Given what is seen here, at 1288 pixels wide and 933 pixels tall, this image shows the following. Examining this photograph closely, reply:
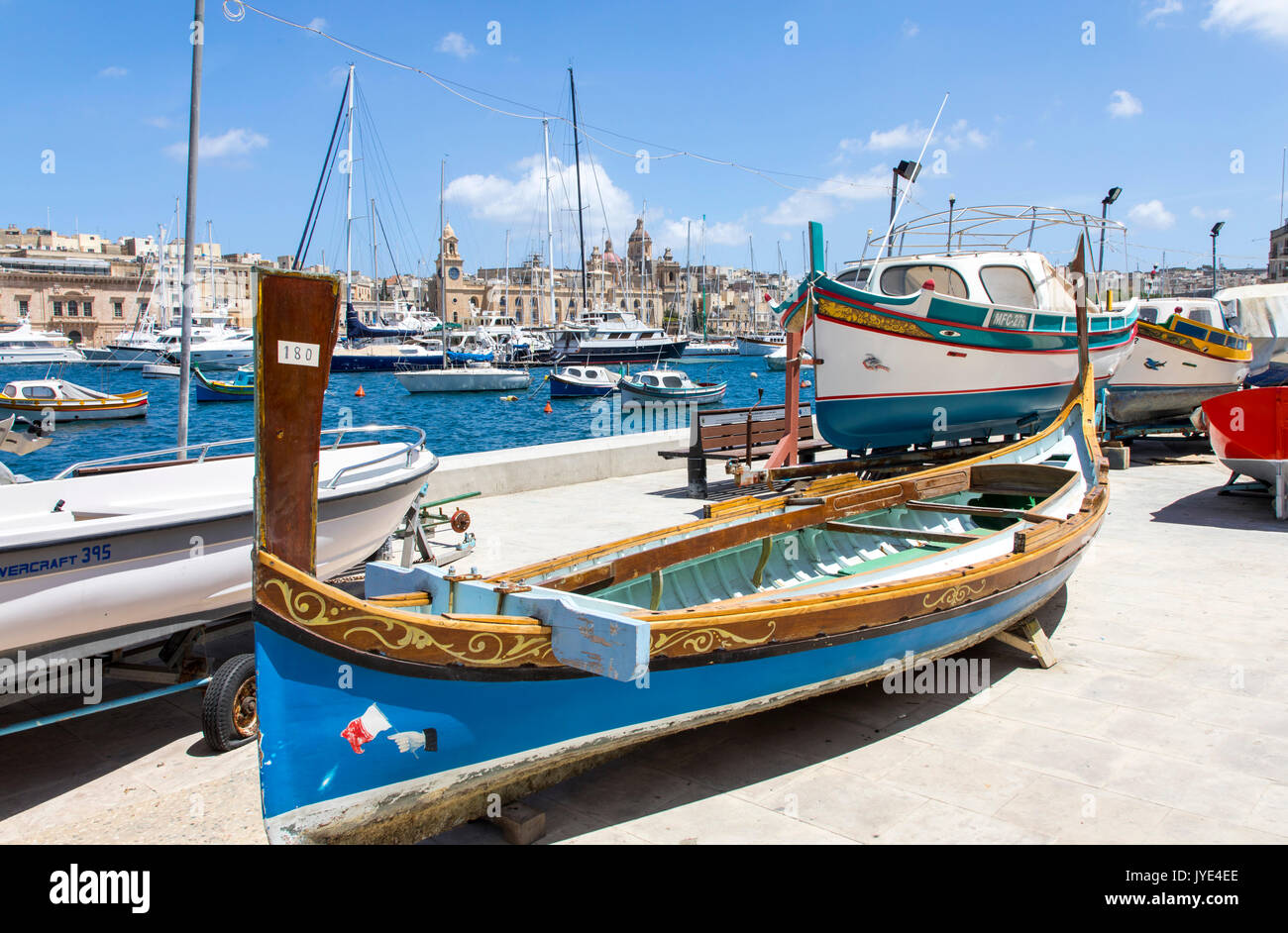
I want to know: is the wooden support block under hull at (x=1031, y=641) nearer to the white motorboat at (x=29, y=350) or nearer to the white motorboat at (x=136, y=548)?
the white motorboat at (x=136, y=548)

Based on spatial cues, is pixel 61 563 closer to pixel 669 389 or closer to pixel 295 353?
pixel 295 353

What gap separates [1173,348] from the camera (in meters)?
16.7

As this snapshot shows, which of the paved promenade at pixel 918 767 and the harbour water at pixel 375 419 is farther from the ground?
the harbour water at pixel 375 419

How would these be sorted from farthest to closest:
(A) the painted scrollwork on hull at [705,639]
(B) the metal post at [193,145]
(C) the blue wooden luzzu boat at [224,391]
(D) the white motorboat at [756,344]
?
(D) the white motorboat at [756,344] < (C) the blue wooden luzzu boat at [224,391] < (B) the metal post at [193,145] < (A) the painted scrollwork on hull at [705,639]

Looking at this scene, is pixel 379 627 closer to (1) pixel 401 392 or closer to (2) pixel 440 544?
(2) pixel 440 544

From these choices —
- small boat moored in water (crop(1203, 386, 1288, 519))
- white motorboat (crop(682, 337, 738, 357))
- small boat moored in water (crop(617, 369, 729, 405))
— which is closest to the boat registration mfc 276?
small boat moored in water (crop(1203, 386, 1288, 519))

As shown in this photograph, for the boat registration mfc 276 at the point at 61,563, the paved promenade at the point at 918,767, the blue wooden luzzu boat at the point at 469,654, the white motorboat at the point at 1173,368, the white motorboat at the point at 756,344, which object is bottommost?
the paved promenade at the point at 918,767

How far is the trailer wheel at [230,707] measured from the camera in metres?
4.87

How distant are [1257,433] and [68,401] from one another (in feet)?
143

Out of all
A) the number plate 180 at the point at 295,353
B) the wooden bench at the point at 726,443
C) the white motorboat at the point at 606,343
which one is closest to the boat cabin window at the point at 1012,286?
the wooden bench at the point at 726,443

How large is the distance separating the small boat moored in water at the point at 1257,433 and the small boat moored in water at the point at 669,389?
1228 inches

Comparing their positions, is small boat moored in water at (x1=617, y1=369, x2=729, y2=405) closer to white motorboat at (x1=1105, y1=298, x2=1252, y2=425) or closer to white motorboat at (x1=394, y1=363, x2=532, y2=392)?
white motorboat at (x1=394, y1=363, x2=532, y2=392)

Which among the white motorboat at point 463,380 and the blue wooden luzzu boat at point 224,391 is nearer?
the blue wooden luzzu boat at point 224,391
